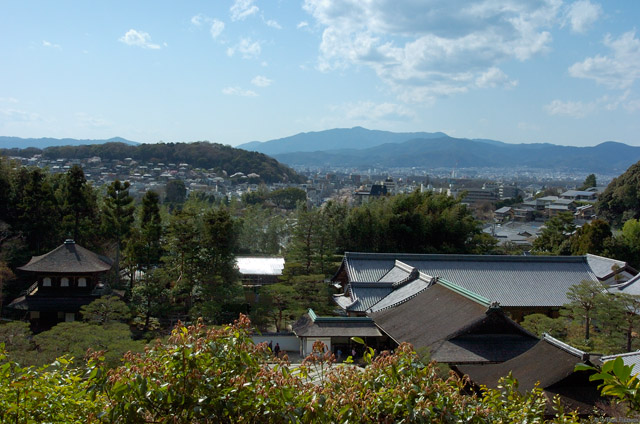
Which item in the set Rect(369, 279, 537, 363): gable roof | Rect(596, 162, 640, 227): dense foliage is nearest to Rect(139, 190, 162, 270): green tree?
Rect(369, 279, 537, 363): gable roof

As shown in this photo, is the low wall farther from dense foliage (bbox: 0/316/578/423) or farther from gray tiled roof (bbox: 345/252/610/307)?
dense foliage (bbox: 0/316/578/423)

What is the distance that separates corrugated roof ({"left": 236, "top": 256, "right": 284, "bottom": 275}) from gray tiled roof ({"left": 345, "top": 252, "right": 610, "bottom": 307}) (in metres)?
5.22

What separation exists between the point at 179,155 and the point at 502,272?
94.8m

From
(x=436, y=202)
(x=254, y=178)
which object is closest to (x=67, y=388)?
(x=436, y=202)

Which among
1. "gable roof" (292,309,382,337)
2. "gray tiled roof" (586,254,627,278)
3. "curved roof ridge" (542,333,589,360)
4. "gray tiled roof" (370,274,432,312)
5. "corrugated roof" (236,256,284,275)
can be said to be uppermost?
"curved roof ridge" (542,333,589,360)

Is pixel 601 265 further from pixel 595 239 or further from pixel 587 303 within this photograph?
pixel 587 303

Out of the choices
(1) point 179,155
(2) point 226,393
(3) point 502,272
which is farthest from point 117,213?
(1) point 179,155

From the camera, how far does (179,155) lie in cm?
10825

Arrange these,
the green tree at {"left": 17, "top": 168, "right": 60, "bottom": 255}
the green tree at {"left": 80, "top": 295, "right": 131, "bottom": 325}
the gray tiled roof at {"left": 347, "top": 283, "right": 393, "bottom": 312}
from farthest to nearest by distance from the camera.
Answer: the green tree at {"left": 17, "top": 168, "right": 60, "bottom": 255}
the gray tiled roof at {"left": 347, "top": 283, "right": 393, "bottom": 312}
the green tree at {"left": 80, "top": 295, "right": 131, "bottom": 325}

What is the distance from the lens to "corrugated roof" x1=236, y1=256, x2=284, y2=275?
25266mm

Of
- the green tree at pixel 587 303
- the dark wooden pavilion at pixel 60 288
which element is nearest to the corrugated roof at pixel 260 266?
the dark wooden pavilion at pixel 60 288

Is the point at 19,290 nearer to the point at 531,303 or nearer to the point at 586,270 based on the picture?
the point at 531,303

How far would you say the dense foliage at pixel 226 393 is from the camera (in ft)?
10.5

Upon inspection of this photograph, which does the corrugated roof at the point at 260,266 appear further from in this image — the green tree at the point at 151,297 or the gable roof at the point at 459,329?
the gable roof at the point at 459,329
